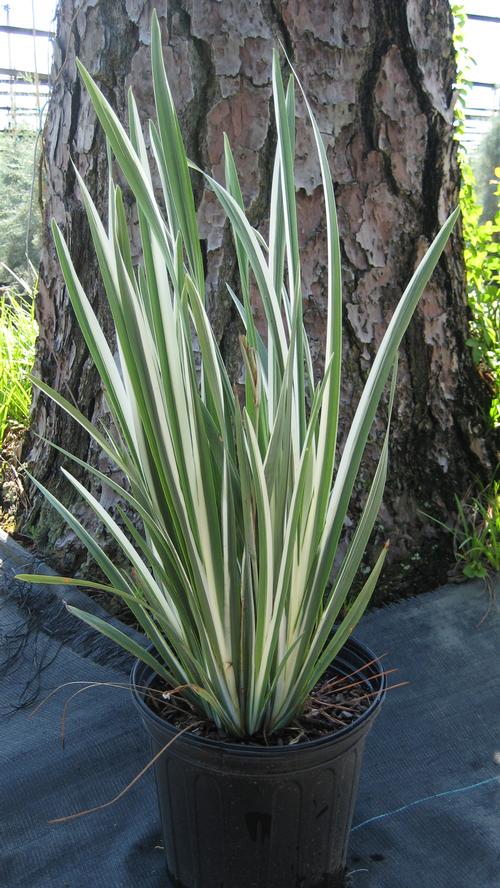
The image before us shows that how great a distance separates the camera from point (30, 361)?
239 centimetres

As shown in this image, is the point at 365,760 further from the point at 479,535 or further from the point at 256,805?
the point at 479,535

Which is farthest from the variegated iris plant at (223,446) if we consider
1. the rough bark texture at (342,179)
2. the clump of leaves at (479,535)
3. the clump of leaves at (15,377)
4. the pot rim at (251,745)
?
the clump of leaves at (15,377)

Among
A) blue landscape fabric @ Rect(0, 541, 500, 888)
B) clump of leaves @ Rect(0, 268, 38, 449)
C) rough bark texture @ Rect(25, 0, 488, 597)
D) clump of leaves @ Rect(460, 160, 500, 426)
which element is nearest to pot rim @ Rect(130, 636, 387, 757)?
blue landscape fabric @ Rect(0, 541, 500, 888)

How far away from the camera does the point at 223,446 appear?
34.6 inches

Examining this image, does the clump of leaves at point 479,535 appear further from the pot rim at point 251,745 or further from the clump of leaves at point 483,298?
the pot rim at point 251,745

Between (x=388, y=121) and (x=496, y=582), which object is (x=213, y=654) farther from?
(x=388, y=121)

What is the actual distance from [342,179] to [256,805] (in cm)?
109

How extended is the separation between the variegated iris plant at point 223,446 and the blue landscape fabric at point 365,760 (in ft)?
0.99

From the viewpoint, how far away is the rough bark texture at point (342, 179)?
4.56ft

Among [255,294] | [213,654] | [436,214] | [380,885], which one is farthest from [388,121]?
[380,885]

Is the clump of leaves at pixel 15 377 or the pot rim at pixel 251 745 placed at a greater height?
the clump of leaves at pixel 15 377

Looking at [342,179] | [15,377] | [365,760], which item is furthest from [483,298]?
[15,377]

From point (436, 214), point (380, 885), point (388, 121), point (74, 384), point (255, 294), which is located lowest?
point (380, 885)

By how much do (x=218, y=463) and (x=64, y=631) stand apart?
2.40 ft
